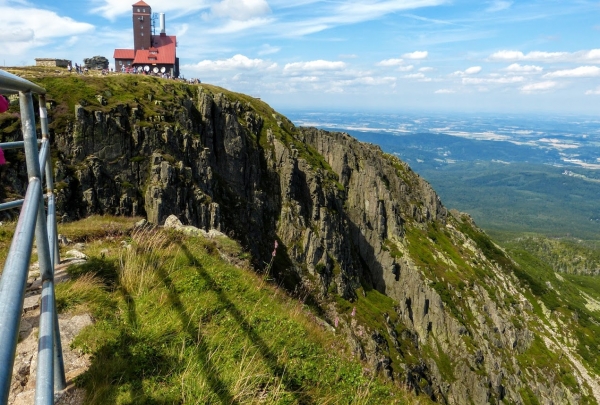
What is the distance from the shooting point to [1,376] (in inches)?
67.4

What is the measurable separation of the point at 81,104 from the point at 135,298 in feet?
243

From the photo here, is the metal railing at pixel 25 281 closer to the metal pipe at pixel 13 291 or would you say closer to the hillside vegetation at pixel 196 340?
the metal pipe at pixel 13 291

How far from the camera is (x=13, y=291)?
2.12 metres

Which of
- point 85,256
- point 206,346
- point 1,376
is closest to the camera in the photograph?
point 1,376

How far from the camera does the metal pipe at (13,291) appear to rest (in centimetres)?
178

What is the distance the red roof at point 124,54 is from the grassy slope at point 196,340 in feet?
427

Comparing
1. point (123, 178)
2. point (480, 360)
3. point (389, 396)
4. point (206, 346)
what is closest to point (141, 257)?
point (206, 346)

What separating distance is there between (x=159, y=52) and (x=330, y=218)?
2940 inches

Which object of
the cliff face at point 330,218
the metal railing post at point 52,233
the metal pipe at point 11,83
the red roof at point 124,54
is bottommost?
the cliff face at point 330,218

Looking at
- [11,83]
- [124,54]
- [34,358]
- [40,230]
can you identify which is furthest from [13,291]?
[124,54]

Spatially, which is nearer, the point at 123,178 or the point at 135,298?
the point at 135,298

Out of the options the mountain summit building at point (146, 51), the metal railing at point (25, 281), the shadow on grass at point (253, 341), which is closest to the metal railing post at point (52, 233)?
the metal railing at point (25, 281)

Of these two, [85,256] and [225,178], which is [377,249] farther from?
[85,256]

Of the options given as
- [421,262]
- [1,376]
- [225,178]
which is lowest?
[421,262]
